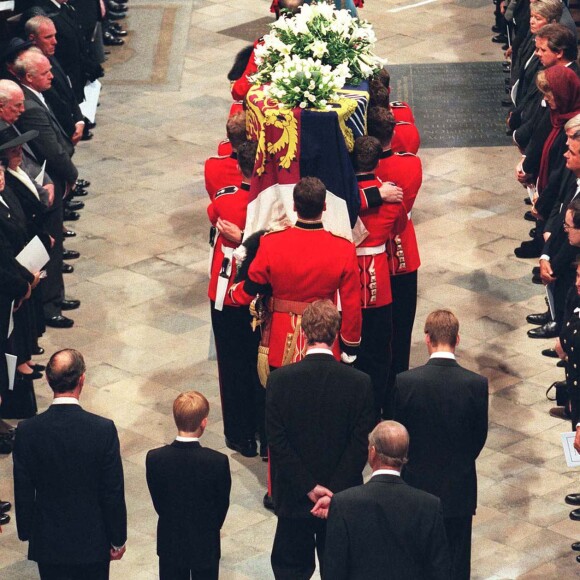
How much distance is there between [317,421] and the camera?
24.1 feet

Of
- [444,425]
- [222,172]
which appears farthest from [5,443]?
[444,425]

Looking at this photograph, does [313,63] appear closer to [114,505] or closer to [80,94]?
[114,505]

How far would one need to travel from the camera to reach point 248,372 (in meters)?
9.43

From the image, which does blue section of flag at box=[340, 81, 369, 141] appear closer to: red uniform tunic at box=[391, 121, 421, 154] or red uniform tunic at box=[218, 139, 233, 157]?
red uniform tunic at box=[391, 121, 421, 154]

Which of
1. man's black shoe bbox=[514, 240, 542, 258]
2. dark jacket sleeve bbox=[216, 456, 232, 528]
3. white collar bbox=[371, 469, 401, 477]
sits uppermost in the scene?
white collar bbox=[371, 469, 401, 477]

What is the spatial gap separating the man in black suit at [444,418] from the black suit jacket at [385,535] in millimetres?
1098

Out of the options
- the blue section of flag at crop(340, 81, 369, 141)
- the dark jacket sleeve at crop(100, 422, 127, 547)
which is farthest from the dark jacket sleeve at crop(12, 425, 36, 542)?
the blue section of flag at crop(340, 81, 369, 141)

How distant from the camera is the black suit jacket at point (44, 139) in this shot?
445 inches

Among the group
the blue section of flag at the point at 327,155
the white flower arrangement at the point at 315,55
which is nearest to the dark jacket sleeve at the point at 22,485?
the blue section of flag at the point at 327,155

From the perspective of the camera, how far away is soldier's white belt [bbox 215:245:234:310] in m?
9.19

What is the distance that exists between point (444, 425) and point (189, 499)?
4.31 feet

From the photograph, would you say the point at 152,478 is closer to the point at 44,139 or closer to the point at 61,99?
the point at 44,139

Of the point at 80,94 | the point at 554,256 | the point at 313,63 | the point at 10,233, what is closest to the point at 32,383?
the point at 10,233

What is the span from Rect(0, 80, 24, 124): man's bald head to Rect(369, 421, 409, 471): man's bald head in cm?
507
